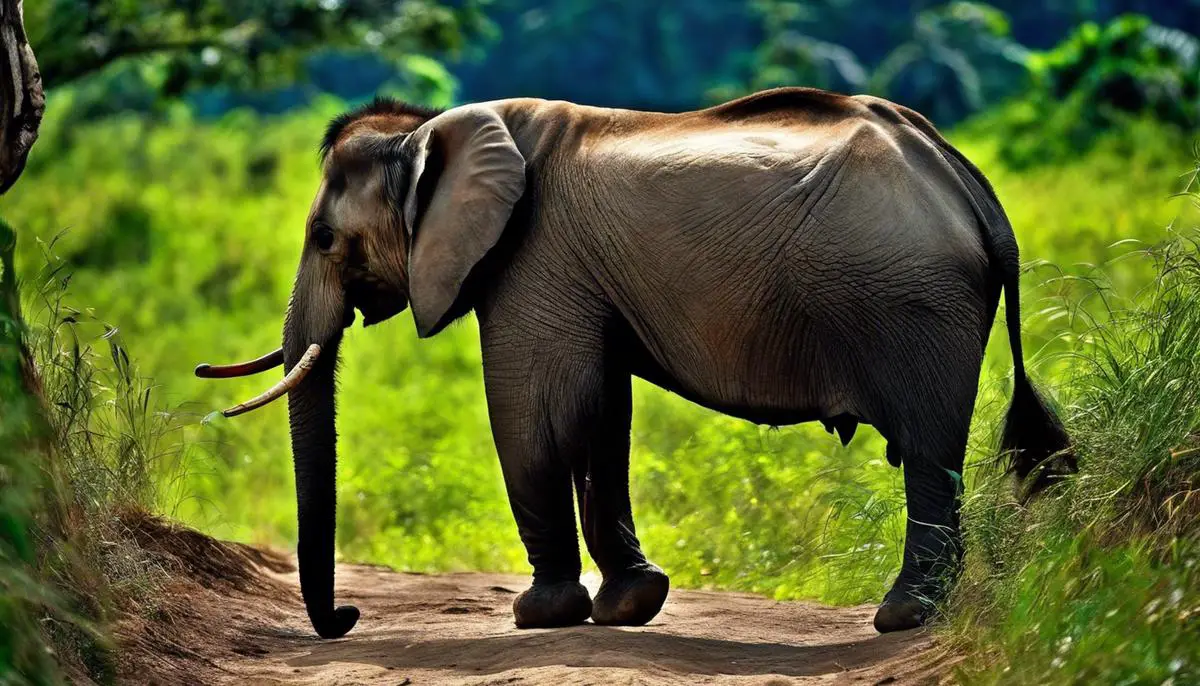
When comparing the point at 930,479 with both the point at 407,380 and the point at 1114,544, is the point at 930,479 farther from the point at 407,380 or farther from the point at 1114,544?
the point at 407,380

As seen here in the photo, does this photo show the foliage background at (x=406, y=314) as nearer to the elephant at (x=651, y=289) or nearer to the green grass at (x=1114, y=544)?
the green grass at (x=1114, y=544)

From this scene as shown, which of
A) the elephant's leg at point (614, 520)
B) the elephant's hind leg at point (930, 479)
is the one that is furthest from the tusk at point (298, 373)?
the elephant's hind leg at point (930, 479)

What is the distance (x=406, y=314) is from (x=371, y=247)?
40.3 ft

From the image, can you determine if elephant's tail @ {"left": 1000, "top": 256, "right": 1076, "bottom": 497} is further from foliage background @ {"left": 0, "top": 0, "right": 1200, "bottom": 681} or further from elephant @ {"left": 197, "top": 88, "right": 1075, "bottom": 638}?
foliage background @ {"left": 0, "top": 0, "right": 1200, "bottom": 681}

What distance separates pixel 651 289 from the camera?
701 cm

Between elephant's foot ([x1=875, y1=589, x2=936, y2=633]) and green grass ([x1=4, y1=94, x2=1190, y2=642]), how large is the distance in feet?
3.59

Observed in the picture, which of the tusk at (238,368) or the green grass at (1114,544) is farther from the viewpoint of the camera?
the tusk at (238,368)

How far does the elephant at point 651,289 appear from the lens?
6.51 meters

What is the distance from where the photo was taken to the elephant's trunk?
7242mm

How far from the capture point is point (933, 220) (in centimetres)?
653

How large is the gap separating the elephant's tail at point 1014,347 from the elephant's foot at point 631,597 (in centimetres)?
155

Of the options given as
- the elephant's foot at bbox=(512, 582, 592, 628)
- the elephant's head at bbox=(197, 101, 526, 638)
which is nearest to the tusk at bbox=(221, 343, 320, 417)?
the elephant's head at bbox=(197, 101, 526, 638)

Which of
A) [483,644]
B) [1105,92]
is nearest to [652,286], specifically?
[483,644]

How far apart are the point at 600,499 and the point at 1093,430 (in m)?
2.26
